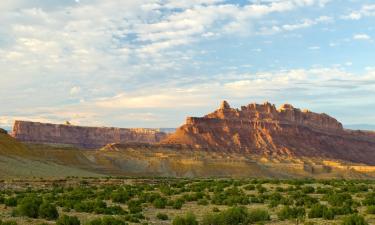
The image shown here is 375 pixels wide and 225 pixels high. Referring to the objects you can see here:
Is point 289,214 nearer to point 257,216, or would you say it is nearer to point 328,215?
point 328,215

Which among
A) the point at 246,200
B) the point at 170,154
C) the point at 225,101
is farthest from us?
the point at 225,101

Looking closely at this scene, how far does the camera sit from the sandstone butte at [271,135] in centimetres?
15588

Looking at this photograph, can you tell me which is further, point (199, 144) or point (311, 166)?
point (199, 144)

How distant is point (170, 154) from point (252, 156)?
26419 millimetres

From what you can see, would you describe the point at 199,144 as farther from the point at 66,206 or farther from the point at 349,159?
the point at 66,206

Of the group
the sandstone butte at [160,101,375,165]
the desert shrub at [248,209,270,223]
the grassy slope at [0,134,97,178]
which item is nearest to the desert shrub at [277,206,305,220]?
the desert shrub at [248,209,270,223]

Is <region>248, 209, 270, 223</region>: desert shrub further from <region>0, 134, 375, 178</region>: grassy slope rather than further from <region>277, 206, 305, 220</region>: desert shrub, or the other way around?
<region>0, 134, 375, 178</region>: grassy slope

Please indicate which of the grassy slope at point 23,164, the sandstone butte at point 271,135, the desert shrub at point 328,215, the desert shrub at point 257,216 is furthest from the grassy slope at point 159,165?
the desert shrub at point 328,215

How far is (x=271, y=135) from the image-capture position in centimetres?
16225

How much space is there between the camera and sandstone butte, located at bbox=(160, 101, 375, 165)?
511ft

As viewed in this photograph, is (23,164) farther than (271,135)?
No

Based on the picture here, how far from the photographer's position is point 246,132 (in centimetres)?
A: 16512

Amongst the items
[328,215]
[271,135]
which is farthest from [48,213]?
[271,135]

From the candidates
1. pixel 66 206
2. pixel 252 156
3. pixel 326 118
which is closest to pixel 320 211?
pixel 66 206
